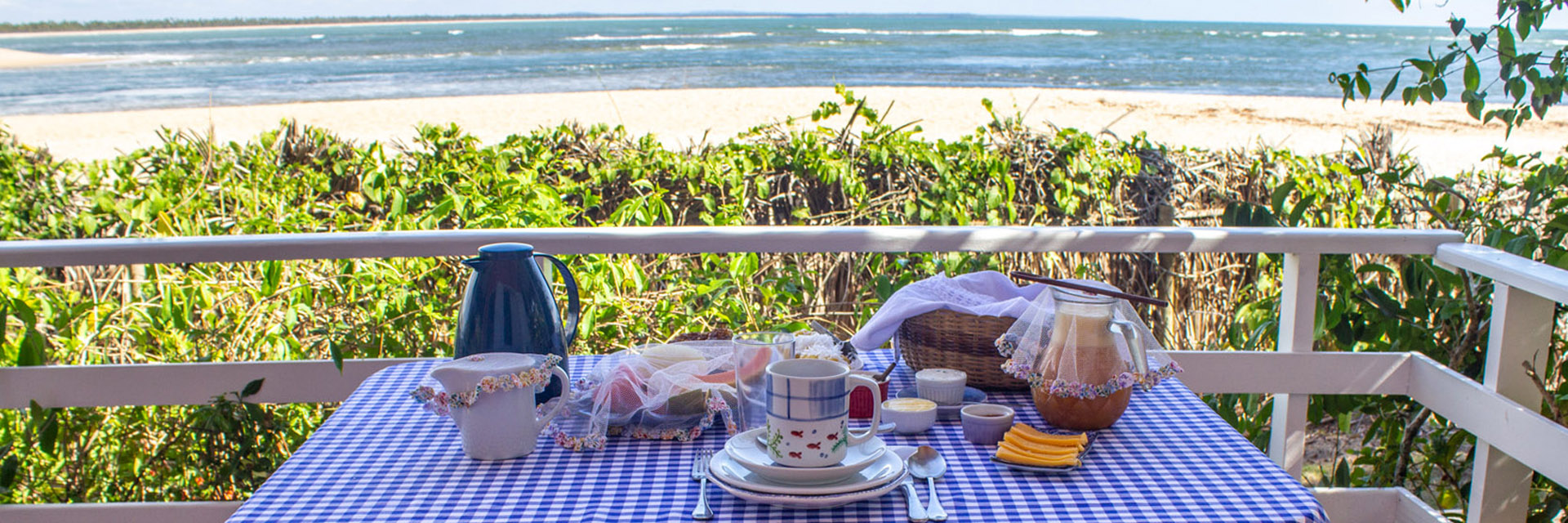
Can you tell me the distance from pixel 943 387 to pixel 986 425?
0.41 ft

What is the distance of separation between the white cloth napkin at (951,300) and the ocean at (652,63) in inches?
488

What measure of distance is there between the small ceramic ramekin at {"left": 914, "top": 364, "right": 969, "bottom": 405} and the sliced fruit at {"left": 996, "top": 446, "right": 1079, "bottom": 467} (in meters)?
0.18

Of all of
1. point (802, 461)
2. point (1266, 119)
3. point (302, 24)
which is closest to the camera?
point (802, 461)

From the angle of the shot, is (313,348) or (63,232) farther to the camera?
(63,232)

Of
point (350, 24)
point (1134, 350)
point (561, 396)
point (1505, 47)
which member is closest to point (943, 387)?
point (1134, 350)

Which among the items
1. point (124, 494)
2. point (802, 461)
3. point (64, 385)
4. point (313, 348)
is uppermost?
point (802, 461)

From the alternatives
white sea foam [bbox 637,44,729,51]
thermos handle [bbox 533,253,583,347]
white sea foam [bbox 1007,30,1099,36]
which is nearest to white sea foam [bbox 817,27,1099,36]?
white sea foam [bbox 1007,30,1099,36]

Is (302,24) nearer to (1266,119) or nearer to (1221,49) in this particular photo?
(1221,49)

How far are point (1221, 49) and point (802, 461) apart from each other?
110 feet

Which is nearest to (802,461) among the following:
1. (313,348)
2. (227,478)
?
(227,478)

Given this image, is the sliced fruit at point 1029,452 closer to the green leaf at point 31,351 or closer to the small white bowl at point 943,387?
the small white bowl at point 943,387

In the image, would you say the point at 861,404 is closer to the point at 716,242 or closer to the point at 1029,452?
the point at 1029,452

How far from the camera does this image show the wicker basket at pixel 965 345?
1.23 metres

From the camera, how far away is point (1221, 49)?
3114 cm
